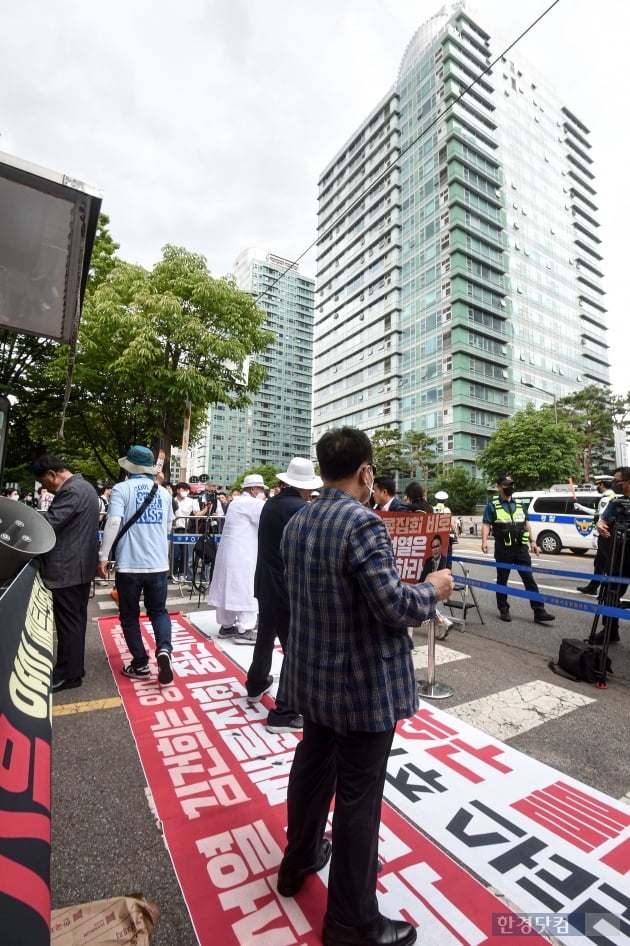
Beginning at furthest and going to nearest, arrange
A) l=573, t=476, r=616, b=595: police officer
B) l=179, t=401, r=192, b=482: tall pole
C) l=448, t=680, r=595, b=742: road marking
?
l=179, t=401, r=192, b=482: tall pole
l=573, t=476, r=616, b=595: police officer
l=448, t=680, r=595, b=742: road marking

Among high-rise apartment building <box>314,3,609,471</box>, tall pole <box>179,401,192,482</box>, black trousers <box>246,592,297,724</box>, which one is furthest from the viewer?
high-rise apartment building <box>314,3,609,471</box>

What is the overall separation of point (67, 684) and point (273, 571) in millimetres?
2072

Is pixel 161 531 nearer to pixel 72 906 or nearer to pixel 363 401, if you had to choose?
pixel 72 906

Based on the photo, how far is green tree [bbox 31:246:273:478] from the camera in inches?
501

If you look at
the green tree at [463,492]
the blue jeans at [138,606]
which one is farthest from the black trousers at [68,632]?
the green tree at [463,492]

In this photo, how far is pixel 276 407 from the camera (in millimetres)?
131875

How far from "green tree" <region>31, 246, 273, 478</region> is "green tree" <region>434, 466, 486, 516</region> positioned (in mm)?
33269

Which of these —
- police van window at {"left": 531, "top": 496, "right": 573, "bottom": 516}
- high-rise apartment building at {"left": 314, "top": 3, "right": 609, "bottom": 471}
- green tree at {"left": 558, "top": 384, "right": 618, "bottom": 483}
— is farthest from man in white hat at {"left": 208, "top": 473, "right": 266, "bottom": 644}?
high-rise apartment building at {"left": 314, "top": 3, "right": 609, "bottom": 471}

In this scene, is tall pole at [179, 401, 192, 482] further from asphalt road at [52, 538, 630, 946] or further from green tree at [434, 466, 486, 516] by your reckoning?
green tree at [434, 466, 486, 516]

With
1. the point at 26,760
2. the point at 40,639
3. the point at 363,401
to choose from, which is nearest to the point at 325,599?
the point at 26,760

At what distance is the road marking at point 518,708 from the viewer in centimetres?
335

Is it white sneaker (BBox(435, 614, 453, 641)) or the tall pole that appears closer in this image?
white sneaker (BBox(435, 614, 453, 641))

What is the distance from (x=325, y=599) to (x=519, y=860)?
1.61 m

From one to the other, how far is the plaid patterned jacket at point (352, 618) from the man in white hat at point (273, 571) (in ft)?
5.64
